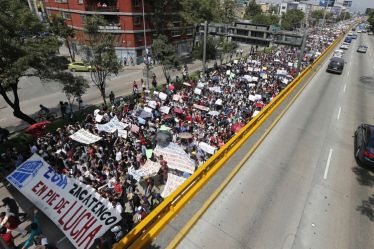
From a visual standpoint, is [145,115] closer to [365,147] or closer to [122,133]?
[122,133]

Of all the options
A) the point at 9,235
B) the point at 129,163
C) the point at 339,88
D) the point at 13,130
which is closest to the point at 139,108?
the point at 129,163

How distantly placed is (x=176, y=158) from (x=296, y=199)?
7.05m

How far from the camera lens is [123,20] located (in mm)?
45188

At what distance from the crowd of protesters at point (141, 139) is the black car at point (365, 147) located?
8.24 m

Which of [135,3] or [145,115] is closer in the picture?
[145,115]

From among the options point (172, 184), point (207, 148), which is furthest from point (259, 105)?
point (172, 184)

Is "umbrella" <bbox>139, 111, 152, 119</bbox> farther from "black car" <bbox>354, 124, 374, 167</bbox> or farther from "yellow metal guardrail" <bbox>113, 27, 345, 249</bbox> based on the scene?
"black car" <bbox>354, 124, 374, 167</bbox>

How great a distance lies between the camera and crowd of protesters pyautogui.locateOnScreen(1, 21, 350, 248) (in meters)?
14.0

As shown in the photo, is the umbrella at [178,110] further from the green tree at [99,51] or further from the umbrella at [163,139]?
the green tree at [99,51]

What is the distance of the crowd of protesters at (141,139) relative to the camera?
14.0 m

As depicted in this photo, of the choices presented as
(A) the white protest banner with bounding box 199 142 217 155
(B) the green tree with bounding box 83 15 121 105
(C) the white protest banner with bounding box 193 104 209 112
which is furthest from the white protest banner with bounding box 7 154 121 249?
(C) the white protest banner with bounding box 193 104 209 112

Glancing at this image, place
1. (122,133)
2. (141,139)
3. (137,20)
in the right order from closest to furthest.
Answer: (141,139), (122,133), (137,20)

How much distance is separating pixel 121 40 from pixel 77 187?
1579 inches

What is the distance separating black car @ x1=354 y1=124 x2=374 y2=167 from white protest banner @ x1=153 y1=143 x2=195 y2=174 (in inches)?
395
